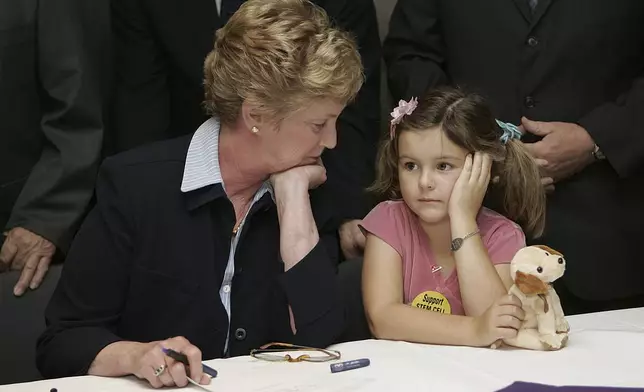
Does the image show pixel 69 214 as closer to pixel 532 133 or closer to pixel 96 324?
pixel 96 324

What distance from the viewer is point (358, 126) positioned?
2.49 metres

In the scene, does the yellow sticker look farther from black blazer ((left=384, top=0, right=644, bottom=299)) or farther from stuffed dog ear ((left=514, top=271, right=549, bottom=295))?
black blazer ((left=384, top=0, right=644, bottom=299))

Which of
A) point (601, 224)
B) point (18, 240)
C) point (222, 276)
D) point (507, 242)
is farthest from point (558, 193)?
point (18, 240)

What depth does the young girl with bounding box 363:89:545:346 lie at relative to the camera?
1896mm

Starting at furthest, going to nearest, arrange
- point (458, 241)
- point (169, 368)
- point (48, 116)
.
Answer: point (48, 116), point (458, 241), point (169, 368)

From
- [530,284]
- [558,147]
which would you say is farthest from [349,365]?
[558,147]

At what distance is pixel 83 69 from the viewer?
2.43m

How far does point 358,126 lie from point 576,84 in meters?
0.57

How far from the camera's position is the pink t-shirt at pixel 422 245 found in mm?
2008

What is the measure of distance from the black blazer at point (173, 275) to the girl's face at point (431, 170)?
24 centimetres

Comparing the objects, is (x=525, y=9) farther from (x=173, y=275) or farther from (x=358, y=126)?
(x=173, y=275)

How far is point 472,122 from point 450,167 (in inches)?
4.3

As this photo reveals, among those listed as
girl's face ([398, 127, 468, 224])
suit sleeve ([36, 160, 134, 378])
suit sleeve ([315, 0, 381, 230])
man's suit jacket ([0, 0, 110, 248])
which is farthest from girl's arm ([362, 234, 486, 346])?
man's suit jacket ([0, 0, 110, 248])

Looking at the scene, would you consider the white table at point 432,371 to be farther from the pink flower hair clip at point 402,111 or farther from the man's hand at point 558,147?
the man's hand at point 558,147
